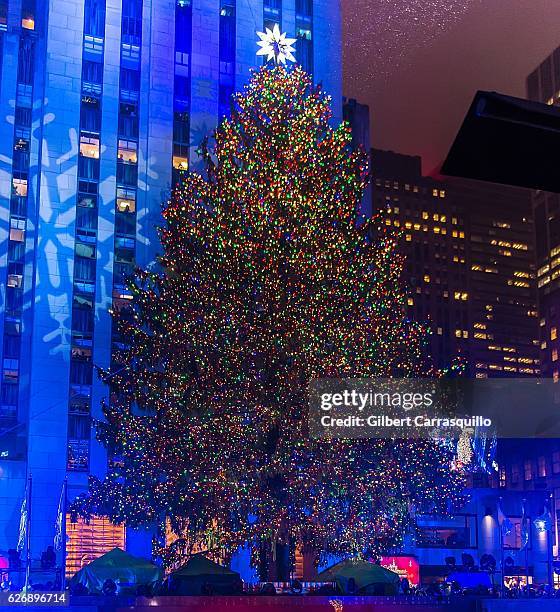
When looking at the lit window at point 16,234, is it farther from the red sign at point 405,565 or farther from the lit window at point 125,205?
the red sign at point 405,565

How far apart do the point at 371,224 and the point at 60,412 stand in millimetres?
26212

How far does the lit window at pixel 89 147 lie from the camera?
2547 inches

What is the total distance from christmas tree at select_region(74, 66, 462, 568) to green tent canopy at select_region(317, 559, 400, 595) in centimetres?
198

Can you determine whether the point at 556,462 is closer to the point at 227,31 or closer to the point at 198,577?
the point at 227,31

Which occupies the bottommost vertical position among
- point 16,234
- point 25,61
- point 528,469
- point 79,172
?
point 528,469

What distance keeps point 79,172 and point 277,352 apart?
30019 millimetres

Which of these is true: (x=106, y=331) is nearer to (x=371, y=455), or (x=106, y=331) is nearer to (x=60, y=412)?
(x=60, y=412)

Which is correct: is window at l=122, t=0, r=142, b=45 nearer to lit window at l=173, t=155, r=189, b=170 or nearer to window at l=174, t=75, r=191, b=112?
window at l=174, t=75, r=191, b=112

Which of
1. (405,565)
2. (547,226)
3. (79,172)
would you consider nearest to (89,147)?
(79,172)

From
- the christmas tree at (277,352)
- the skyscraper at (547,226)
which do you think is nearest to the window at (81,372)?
the christmas tree at (277,352)

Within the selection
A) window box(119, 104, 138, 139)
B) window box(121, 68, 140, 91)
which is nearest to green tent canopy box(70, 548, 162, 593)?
window box(119, 104, 138, 139)

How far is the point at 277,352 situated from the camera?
39.8 m

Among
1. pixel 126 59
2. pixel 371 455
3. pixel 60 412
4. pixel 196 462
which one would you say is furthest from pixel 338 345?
pixel 126 59

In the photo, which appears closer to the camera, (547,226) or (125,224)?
(125,224)
